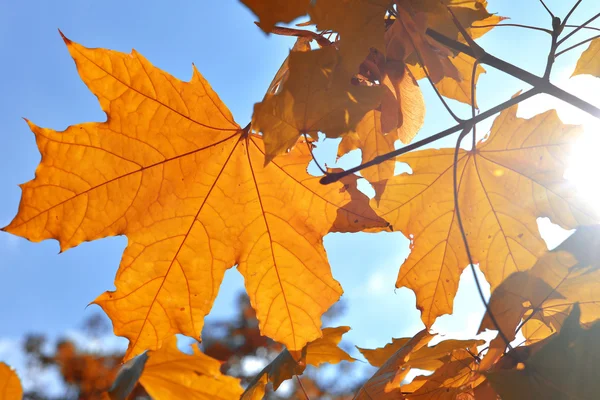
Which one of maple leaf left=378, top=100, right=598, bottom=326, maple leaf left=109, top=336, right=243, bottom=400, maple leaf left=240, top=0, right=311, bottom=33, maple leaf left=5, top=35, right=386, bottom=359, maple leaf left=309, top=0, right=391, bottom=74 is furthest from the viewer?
maple leaf left=109, top=336, right=243, bottom=400

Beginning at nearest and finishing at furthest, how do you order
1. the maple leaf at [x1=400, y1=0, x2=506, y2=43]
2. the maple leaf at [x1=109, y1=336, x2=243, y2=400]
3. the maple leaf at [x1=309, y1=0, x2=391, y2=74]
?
1. the maple leaf at [x1=309, y1=0, x2=391, y2=74]
2. the maple leaf at [x1=400, y1=0, x2=506, y2=43]
3. the maple leaf at [x1=109, y1=336, x2=243, y2=400]

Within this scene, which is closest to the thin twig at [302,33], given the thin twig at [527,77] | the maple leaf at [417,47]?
the maple leaf at [417,47]

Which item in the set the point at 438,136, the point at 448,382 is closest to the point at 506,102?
the point at 438,136

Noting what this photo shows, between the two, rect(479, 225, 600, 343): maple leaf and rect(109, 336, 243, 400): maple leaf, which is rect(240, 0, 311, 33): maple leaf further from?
rect(109, 336, 243, 400): maple leaf

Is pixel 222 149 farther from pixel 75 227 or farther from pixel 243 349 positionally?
pixel 243 349

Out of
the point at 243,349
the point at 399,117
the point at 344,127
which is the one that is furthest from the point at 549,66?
the point at 243,349

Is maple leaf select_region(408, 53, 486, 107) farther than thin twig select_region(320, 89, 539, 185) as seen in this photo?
Yes

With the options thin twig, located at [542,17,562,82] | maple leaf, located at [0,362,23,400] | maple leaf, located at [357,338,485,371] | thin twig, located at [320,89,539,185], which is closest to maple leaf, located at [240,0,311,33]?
thin twig, located at [320,89,539,185]
